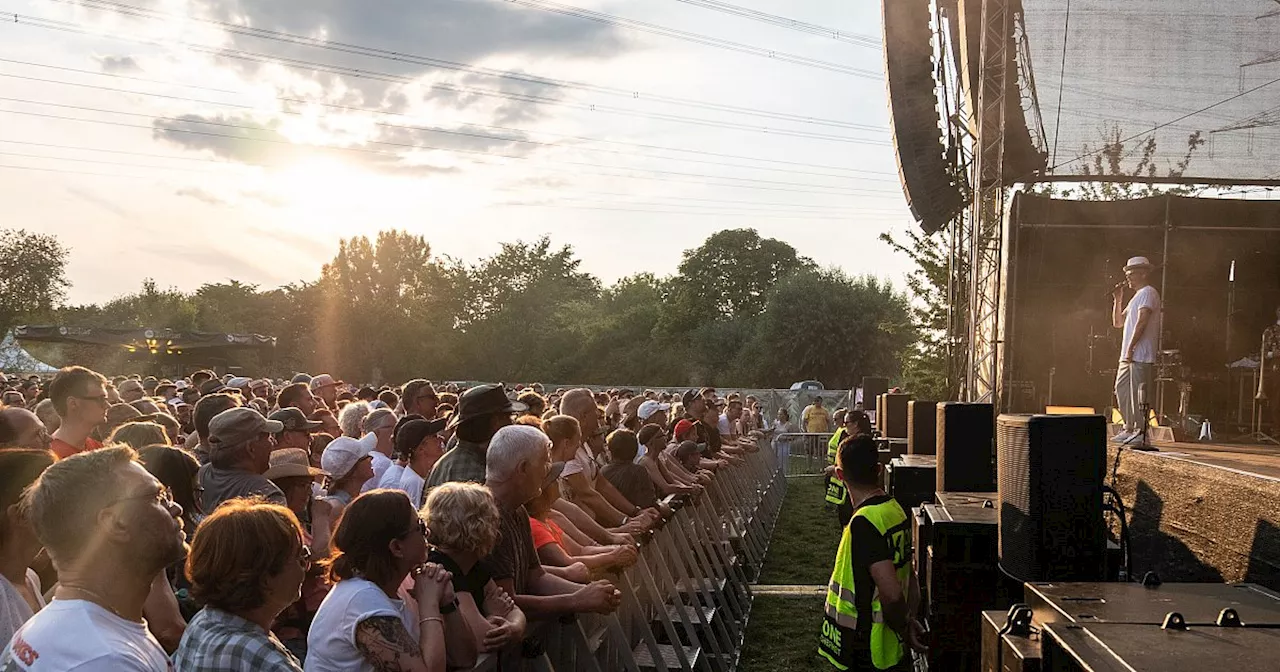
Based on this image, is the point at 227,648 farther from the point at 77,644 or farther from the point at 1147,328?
the point at 1147,328

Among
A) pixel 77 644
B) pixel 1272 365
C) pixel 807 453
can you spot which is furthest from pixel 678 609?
pixel 807 453

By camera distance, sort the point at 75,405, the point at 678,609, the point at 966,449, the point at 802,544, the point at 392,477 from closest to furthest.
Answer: the point at 75,405
the point at 392,477
the point at 678,609
the point at 966,449
the point at 802,544

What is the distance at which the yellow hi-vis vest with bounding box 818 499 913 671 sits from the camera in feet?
16.6

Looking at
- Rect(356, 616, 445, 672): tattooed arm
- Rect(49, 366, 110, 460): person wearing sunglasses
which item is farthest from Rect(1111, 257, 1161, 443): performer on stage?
Rect(49, 366, 110, 460): person wearing sunglasses

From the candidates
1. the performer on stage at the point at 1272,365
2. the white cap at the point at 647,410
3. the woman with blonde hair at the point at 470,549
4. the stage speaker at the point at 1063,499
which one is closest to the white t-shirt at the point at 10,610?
the woman with blonde hair at the point at 470,549

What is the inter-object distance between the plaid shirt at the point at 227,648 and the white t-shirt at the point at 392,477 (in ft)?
10.5

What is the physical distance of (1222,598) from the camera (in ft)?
10.6

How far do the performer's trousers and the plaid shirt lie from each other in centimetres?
743

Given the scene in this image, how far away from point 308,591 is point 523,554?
0.90 m

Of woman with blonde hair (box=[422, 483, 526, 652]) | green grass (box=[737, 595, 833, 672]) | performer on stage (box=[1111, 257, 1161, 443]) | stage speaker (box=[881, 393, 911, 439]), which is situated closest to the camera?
woman with blonde hair (box=[422, 483, 526, 652])

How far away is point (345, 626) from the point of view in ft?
10.2

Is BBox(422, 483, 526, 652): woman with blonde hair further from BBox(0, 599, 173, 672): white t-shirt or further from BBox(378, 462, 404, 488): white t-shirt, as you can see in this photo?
BBox(378, 462, 404, 488): white t-shirt

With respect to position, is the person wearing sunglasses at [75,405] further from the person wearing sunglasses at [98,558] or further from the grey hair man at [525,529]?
the person wearing sunglasses at [98,558]

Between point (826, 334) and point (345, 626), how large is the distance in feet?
165
